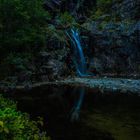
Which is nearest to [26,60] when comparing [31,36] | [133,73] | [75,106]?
[31,36]

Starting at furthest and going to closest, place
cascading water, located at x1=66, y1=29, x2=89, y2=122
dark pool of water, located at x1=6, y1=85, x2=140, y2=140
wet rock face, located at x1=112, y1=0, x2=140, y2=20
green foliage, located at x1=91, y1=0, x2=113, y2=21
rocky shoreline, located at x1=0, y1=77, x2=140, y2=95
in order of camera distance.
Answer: green foliage, located at x1=91, y1=0, x2=113, y2=21 → wet rock face, located at x1=112, y1=0, x2=140, y2=20 → cascading water, located at x1=66, y1=29, x2=89, y2=122 → rocky shoreline, located at x1=0, y1=77, x2=140, y2=95 → dark pool of water, located at x1=6, y1=85, x2=140, y2=140

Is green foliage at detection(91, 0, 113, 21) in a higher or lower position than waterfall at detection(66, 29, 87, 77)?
higher

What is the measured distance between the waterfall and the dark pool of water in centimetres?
978

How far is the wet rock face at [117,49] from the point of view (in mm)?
37406

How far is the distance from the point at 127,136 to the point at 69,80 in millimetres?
17951

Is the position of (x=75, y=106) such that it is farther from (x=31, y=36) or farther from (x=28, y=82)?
(x=31, y=36)

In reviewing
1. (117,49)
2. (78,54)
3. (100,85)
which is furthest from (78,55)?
(100,85)

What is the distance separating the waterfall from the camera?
36000 mm

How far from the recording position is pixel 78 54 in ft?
121

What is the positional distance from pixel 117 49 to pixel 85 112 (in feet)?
71.6

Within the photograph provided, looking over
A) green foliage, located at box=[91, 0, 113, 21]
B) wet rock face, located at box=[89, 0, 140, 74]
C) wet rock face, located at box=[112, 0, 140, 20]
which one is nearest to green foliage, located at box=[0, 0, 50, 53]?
wet rock face, located at box=[89, 0, 140, 74]

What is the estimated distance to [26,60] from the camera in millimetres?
29125

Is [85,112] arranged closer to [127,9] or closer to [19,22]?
[19,22]

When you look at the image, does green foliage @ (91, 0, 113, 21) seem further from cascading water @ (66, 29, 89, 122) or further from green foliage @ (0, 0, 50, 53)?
green foliage @ (0, 0, 50, 53)
